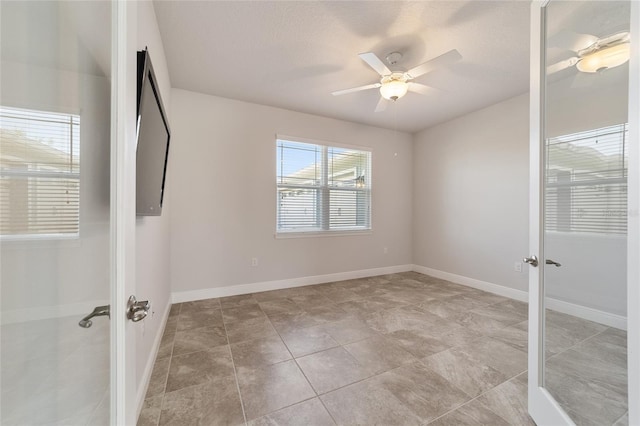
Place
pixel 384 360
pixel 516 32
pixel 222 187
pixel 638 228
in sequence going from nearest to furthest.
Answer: pixel 638 228 → pixel 384 360 → pixel 516 32 → pixel 222 187

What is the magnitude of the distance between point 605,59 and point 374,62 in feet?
4.39

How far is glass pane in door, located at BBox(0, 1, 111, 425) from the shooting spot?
0.46m

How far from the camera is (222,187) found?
3248mm

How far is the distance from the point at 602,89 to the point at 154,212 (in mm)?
2648

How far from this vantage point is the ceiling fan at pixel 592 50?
98cm

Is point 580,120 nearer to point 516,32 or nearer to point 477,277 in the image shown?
point 516,32

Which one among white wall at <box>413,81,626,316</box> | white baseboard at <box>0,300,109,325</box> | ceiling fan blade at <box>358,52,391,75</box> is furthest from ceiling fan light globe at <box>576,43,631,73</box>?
white baseboard at <box>0,300,109,325</box>

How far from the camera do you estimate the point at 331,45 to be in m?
2.20

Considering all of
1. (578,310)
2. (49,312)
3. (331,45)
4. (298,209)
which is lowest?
(578,310)

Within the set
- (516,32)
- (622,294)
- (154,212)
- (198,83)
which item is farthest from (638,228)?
(198,83)

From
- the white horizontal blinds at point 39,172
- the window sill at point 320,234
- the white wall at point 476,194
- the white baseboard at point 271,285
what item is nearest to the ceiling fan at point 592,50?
the white horizontal blinds at point 39,172

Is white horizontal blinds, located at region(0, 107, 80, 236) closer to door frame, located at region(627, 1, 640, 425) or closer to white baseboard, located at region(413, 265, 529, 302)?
door frame, located at region(627, 1, 640, 425)

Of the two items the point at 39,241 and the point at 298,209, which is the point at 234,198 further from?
the point at 39,241

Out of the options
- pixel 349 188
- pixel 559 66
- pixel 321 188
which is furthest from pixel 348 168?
pixel 559 66
